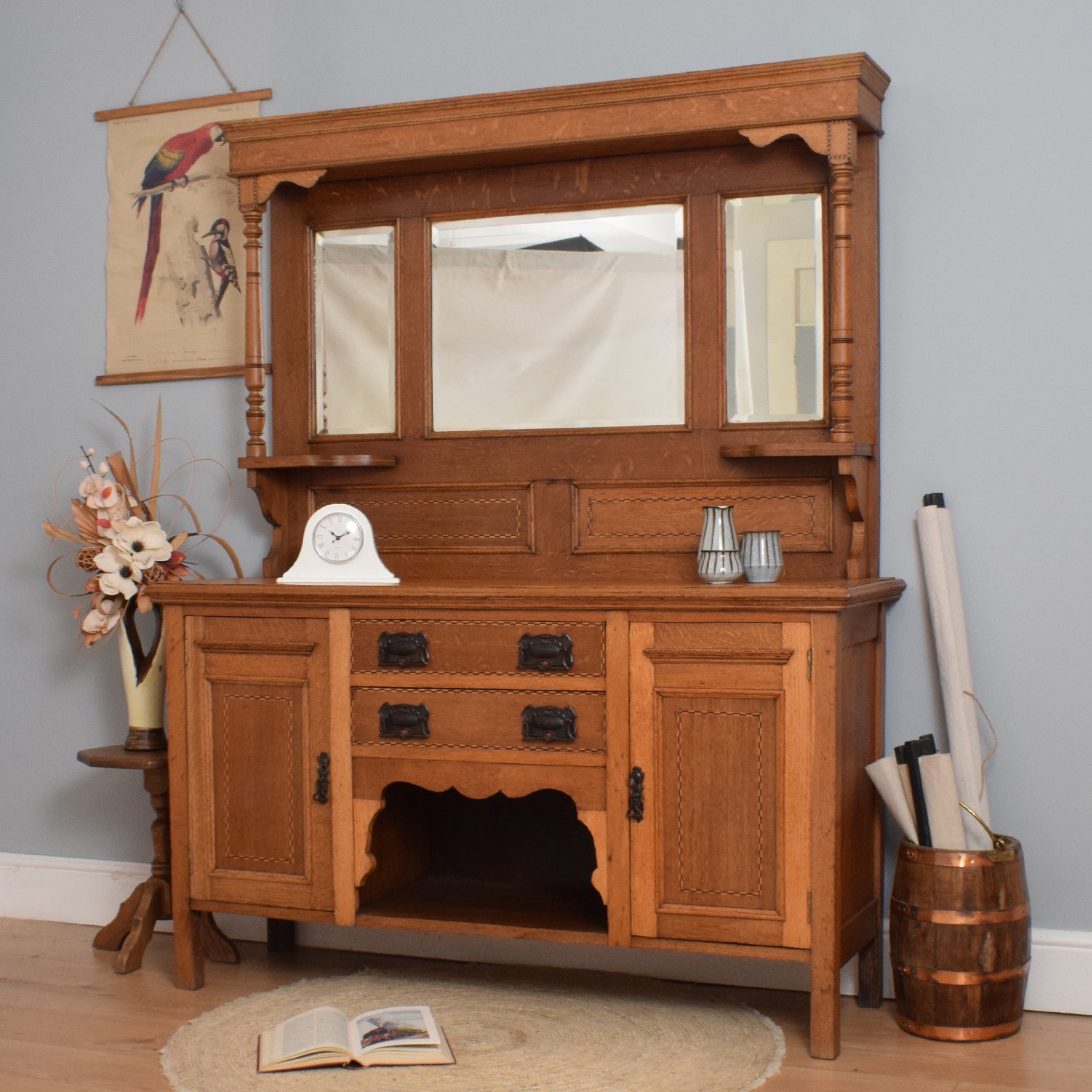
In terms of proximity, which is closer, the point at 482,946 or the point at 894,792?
the point at 894,792

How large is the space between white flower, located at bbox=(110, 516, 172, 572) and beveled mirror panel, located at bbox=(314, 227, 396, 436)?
1.63 feet

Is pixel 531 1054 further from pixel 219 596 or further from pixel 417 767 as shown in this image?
pixel 219 596

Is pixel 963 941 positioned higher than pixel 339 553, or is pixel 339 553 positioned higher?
pixel 339 553

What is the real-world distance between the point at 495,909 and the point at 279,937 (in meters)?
0.77

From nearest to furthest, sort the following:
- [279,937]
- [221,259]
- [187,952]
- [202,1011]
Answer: [202,1011]
[187,952]
[279,937]
[221,259]

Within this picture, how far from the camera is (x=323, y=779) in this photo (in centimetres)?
304

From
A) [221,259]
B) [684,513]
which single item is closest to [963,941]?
[684,513]

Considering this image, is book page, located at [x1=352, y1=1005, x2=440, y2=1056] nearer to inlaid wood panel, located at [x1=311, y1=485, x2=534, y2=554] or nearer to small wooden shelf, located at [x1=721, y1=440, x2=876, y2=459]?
inlaid wood panel, located at [x1=311, y1=485, x2=534, y2=554]

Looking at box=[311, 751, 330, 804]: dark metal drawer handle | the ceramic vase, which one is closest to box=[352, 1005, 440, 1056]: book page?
box=[311, 751, 330, 804]: dark metal drawer handle

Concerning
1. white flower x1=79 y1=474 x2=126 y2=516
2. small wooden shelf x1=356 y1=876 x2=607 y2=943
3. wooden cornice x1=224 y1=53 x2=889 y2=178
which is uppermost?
wooden cornice x1=224 y1=53 x2=889 y2=178

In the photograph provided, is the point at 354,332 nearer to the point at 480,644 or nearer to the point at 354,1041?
the point at 480,644

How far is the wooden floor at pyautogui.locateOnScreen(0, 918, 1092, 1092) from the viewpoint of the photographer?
Answer: 2633 mm

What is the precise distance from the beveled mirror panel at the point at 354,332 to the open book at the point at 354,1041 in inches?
56.9

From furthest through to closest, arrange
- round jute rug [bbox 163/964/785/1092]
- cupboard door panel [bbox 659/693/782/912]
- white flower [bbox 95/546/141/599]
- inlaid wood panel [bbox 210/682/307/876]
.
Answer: white flower [bbox 95/546/141/599]
inlaid wood panel [bbox 210/682/307/876]
cupboard door panel [bbox 659/693/782/912]
round jute rug [bbox 163/964/785/1092]
